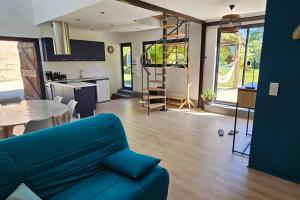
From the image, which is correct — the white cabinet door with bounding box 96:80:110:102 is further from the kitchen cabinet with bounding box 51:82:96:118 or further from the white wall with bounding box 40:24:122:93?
the kitchen cabinet with bounding box 51:82:96:118

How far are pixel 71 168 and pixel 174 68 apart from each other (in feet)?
17.0

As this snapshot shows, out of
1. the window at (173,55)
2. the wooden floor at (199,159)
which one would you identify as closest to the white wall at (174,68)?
the window at (173,55)

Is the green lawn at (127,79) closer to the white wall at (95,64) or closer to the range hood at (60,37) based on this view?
the white wall at (95,64)

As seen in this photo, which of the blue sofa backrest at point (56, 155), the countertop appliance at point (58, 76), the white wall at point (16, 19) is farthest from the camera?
the countertop appliance at point (58, 76)

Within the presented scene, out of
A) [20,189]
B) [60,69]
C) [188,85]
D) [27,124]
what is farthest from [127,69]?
[20,189]

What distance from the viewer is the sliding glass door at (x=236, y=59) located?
459 cm

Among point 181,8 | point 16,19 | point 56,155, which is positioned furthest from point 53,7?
point 56,155

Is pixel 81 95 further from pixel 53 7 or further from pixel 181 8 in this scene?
pixel 181 8

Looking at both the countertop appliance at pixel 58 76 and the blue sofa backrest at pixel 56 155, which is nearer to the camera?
the blue sofa backrest at pixel 56 155

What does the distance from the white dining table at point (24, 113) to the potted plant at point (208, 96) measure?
3.87 meters

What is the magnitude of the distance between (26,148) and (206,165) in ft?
7.40

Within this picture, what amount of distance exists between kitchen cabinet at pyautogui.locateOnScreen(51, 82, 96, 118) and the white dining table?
116 cm

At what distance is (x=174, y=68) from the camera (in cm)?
626

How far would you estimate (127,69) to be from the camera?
782cm
